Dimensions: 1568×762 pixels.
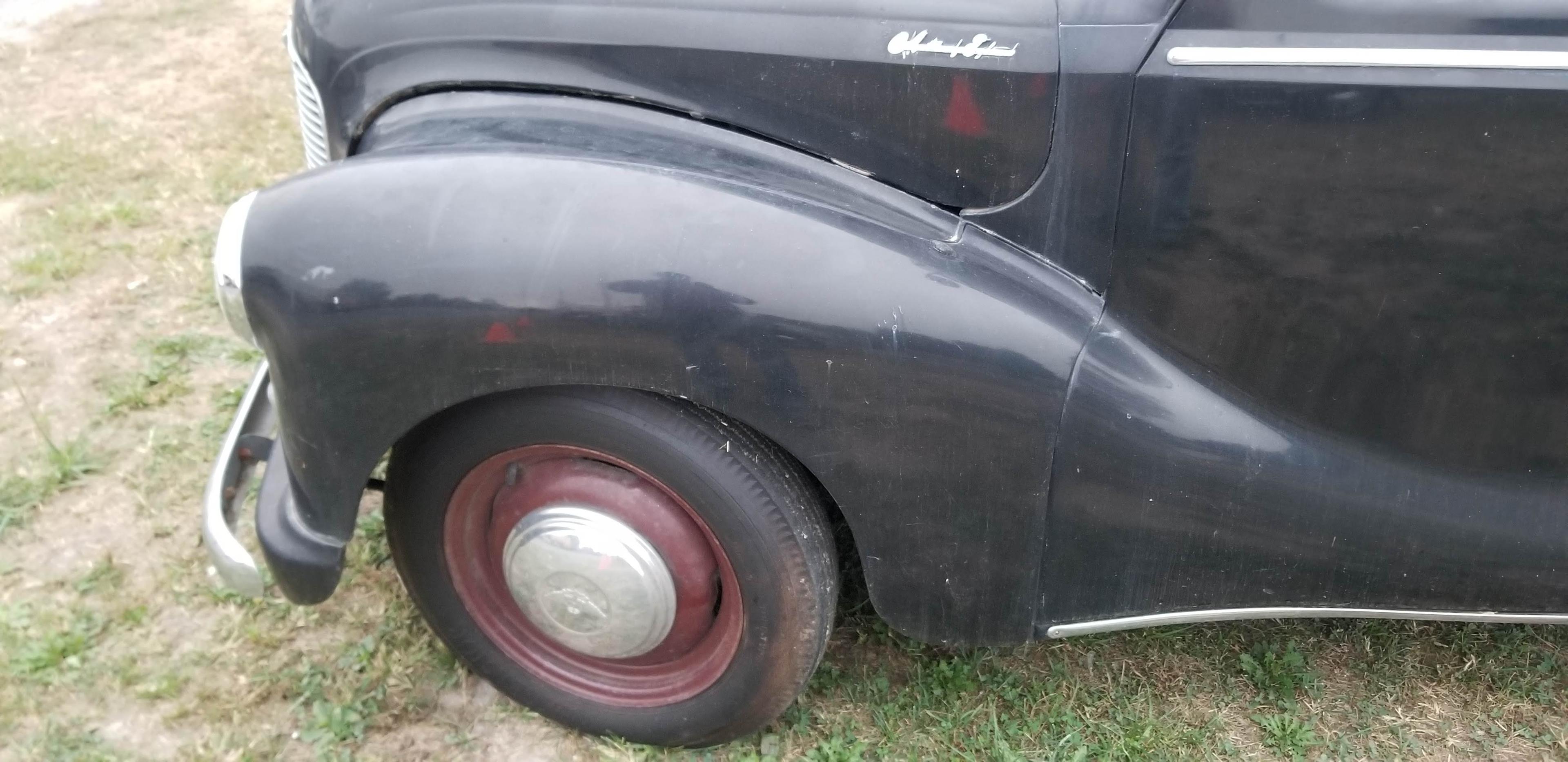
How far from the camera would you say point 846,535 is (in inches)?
89.7

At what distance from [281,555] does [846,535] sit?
1.06 metres

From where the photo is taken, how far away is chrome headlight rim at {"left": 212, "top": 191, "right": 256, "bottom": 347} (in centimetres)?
169

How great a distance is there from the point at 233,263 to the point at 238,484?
61 centimetres

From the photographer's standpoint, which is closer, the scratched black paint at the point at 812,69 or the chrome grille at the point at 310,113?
the scratched black paint at the point at 812,69

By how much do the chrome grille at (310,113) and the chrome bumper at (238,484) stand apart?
445 mm

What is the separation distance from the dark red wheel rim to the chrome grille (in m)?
0.77

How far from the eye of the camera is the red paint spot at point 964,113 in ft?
5.49

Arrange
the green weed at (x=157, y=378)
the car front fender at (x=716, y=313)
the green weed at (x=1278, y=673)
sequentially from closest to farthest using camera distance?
1. the car front fender at (x=716, y=313)
2. the green weed at (x=1278, y=673)
3. the green weed at (x=157, y=378)

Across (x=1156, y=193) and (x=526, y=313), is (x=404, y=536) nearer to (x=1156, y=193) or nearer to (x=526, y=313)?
(x=526, y=313)

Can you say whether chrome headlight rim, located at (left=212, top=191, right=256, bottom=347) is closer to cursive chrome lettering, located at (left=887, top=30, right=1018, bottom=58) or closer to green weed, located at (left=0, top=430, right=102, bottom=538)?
cursive chrome lettering, located at (left=887, top=30, right=1018, bottom=58)

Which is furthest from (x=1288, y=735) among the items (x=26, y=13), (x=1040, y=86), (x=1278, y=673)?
(x=26, y=13)

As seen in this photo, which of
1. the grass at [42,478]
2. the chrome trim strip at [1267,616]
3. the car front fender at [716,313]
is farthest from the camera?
the grass at [42,478]

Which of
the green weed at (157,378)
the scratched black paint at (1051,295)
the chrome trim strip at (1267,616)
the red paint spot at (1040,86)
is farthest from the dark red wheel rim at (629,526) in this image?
the green weed at (157,378)

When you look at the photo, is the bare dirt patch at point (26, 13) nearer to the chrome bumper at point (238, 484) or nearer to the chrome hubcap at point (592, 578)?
the chrome bumper at point (238, 484)
